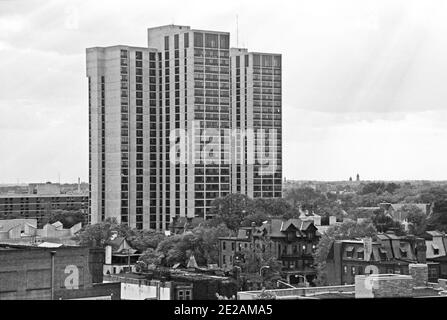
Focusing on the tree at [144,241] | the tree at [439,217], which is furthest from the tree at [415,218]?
the tree at [144,241]

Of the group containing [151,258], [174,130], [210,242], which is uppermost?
[174,130]

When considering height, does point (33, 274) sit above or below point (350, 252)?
above

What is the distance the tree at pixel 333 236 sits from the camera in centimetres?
862

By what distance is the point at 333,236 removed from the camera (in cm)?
1003

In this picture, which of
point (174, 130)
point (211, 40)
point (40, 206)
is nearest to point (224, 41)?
point (211, 40)

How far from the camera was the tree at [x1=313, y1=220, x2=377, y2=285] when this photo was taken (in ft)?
28.3

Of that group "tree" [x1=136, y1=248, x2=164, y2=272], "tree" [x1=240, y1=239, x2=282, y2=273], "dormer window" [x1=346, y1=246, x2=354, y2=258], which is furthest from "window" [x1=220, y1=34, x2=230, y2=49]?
"dormer window" [x1=346, y1=246, x2=354, y2=258]

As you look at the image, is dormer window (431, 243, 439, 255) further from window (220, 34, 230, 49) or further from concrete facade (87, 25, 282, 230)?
window (220, 34, 230, 49)

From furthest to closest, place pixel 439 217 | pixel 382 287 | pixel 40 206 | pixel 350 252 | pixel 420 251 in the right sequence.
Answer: pixel 439 217 < pixel 40 206 < pixel 420 251 < pixel 350 252 < pixel 382 287

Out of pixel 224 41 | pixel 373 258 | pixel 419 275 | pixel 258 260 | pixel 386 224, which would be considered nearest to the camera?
pixel 419 275

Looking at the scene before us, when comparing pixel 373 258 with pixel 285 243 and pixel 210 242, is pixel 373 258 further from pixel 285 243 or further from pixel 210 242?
pixel 210 242

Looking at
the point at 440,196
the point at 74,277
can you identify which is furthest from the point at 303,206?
the point at 74,277

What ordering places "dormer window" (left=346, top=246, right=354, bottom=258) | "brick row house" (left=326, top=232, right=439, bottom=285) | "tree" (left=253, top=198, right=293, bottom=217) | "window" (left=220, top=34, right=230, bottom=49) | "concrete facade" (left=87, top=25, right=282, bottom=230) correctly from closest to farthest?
"brick row house" (left=326, top=232, right=439, bottom=285) → "dormer window" (left=346, top=246, right=354, bottom=258) → "tree" (left=253, top=198, right=293, bottom=217) → "concrete facade" (left=87, top=25, right=282, bottom=230) → "window" (left=220, top=34, right=230, bottom=49)

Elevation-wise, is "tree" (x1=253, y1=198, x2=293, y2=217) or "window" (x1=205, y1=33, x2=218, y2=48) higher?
"window" (x1=205, y1=33, x2=218, y2=48)
